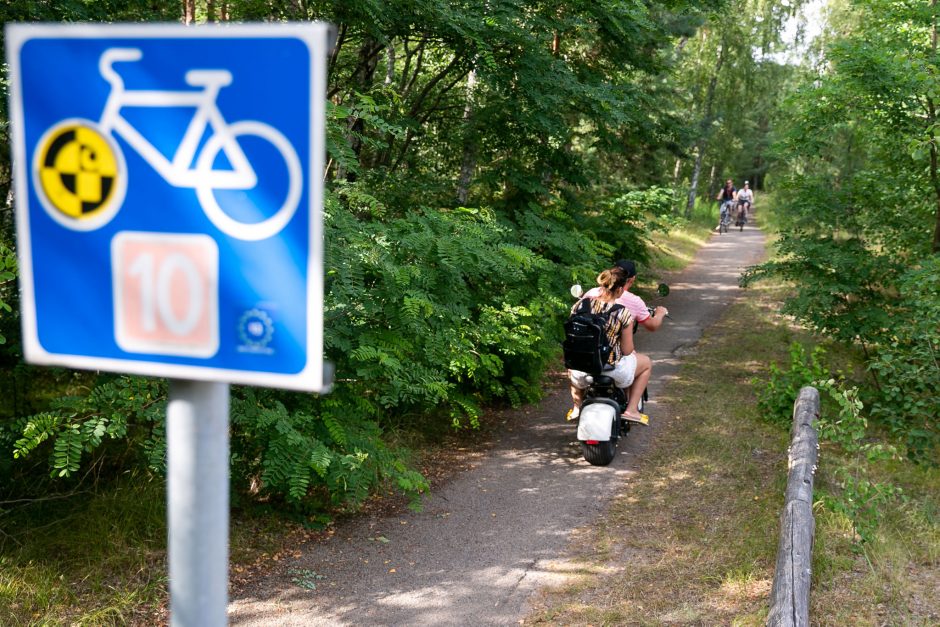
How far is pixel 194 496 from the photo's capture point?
50.0 inches

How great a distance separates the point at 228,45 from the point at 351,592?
426 centimetres

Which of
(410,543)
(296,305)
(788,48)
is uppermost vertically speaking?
(788,48)

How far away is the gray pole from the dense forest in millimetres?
3263

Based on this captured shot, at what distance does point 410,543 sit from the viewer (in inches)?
219

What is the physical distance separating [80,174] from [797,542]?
15.3 feet

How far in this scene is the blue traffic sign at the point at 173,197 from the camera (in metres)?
1.20

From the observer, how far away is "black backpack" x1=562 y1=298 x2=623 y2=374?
671 centimetres

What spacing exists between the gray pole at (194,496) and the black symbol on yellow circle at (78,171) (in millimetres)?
330

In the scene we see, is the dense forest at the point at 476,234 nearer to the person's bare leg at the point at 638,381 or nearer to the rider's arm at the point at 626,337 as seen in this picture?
the rider's arm at the point at 626,337

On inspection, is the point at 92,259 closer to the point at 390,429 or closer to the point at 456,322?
the point at 456,322

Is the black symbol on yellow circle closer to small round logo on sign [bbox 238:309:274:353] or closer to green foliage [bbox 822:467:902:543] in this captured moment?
small round logo on sign [bbox 238:309:274:353]

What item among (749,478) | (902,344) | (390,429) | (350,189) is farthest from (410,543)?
(902,344)

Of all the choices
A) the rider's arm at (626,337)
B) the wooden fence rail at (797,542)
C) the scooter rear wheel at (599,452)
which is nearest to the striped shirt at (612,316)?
the rider's arm at (626,337)

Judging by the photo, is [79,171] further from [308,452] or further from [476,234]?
[476,234]
